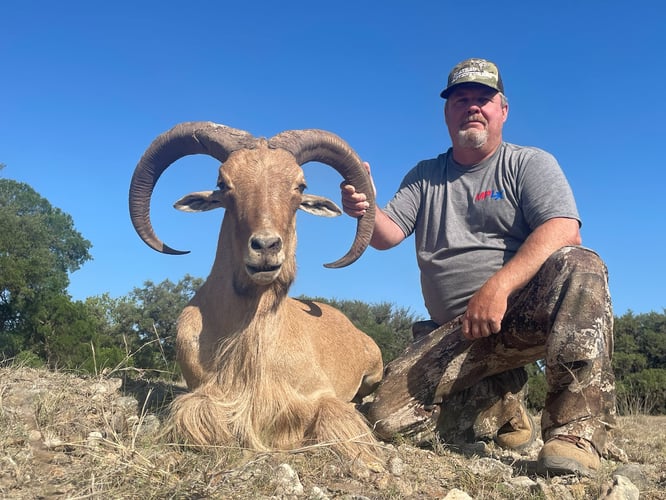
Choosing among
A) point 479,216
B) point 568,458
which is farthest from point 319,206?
point 568,458

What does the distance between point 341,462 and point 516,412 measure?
7.90ft

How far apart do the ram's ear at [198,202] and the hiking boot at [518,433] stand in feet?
10.5

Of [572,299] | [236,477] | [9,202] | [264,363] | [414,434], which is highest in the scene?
[9,202]

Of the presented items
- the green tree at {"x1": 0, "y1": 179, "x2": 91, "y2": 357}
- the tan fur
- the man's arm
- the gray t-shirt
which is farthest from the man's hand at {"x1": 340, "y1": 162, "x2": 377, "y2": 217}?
the green tree at {"x1": 0, "y1": 179, "x2": 91, "y2": 357}

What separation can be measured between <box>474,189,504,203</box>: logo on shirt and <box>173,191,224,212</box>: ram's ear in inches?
88.7

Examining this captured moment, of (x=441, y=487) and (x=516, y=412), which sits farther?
(x=516, y=412)

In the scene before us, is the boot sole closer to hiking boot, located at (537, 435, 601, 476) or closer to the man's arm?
the man's arm

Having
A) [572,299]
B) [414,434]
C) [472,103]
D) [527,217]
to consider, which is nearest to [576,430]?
[572,299]

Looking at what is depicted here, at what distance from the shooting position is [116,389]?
549 centimetres

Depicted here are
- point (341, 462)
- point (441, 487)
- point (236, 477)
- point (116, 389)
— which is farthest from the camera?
point (116, 389)

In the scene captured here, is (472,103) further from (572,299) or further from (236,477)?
(236,477)

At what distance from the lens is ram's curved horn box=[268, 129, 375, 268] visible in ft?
17.6

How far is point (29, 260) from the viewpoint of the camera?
1579 centimetres

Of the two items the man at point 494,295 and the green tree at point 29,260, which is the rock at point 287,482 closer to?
the man at point 494,295
